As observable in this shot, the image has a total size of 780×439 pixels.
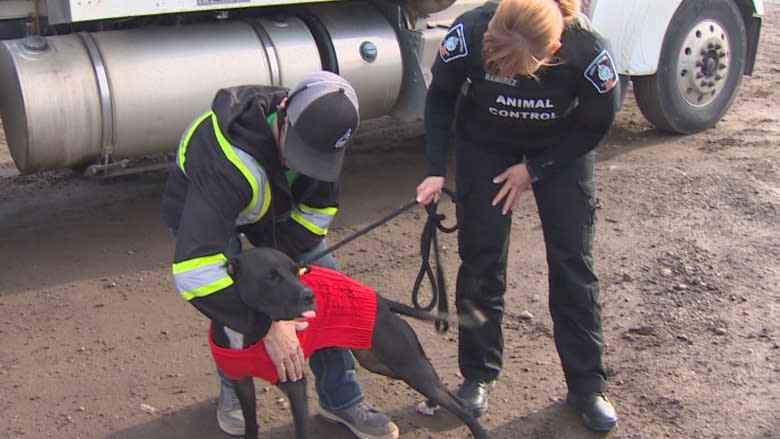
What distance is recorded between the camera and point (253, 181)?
3.07 m

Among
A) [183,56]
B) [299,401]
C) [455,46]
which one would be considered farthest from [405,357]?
[183,56]

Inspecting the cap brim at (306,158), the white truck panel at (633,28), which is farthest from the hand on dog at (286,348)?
the white truck panel at (633,28)

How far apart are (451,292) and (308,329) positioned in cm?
180

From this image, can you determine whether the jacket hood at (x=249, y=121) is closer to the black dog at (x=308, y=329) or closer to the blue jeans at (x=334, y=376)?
the black dog at (x=308, y=329)

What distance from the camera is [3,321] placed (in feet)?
15.5

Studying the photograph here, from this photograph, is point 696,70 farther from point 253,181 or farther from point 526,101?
point 253,181

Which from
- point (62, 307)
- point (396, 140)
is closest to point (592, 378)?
point (62, 307)

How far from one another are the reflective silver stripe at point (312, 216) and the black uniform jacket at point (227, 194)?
30 millimetres

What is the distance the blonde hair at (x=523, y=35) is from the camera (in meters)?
3.20

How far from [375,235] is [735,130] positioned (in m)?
3.22

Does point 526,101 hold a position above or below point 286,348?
above

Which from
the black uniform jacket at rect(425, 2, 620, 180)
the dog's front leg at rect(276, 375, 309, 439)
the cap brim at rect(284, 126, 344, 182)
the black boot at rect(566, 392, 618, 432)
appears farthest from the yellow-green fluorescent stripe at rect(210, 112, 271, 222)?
the black boot at rect(566, 392, 618, 432)

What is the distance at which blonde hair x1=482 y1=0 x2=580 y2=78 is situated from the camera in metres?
3.20

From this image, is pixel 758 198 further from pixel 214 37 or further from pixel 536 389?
pixel 214 37
